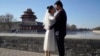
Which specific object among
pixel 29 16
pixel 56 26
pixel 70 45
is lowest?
pixel 70 45

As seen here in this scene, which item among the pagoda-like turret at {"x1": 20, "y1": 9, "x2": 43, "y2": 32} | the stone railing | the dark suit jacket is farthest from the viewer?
the pagoda-like turret at {"x1": 20, "y1": 9, "x2": 43, "y2": 32}

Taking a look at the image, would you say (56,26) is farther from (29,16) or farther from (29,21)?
(29,16)

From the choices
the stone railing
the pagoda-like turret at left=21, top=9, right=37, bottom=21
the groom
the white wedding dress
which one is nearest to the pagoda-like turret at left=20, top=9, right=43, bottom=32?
the pagoda-like turret at left=21, top=9, right=37, bottom=21

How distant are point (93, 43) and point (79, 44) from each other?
580 mm

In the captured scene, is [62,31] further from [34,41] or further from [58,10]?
[34,41]

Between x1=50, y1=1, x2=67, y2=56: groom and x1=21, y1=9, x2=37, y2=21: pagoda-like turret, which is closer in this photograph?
x1=50, y1=1, x2=67, y2=56: groom

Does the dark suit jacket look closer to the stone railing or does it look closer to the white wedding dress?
the white wedding dress

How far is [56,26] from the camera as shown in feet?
20.6

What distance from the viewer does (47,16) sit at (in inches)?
252

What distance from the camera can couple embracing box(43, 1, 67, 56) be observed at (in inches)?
244

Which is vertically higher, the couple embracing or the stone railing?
the couple embracing

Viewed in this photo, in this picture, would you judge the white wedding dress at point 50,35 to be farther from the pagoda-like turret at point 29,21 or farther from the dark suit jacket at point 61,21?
the pagoda-like turret at point 29,21

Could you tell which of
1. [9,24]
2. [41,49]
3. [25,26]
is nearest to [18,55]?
[41,49]

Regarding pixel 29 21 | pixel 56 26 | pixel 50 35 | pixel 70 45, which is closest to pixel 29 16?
pixel 29 21
